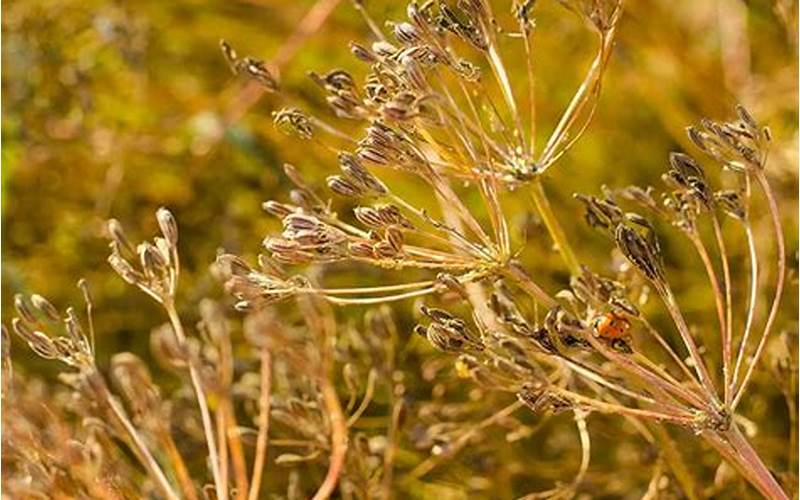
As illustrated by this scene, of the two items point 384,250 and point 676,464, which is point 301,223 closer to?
point 384,250

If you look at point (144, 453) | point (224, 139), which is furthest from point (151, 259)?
point (224, 139)

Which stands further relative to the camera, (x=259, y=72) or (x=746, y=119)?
(x=259, y=72)

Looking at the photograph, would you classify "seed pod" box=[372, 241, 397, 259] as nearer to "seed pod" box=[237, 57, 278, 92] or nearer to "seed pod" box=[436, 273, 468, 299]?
"seed pod" box=[436, 273, 468, 299]

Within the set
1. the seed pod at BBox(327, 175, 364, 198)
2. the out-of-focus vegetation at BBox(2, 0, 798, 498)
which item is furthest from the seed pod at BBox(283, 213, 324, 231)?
the out-of-focus vegetation at BBox(2, 0, 798, 498)

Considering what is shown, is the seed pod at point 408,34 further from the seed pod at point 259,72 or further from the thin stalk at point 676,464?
the thin stalk at point 676,464

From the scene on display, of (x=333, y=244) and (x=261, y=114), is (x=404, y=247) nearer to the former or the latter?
(x=333, y=244)

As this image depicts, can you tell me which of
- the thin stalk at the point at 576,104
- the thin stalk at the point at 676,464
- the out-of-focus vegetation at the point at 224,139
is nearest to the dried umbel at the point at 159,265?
the thin stalk at the point at 576,104
